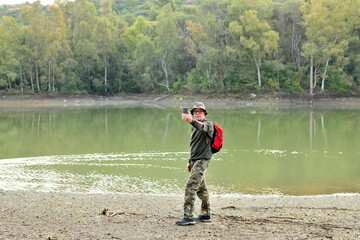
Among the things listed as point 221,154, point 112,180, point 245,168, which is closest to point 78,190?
point 112,180

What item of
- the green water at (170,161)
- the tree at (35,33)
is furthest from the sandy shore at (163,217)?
the tree at (35,33)

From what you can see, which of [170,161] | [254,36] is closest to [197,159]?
[170,161]

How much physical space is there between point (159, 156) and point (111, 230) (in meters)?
9.24

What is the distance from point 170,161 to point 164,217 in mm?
7338

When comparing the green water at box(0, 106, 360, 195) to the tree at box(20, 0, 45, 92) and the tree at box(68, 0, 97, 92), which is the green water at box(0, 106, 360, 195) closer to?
the tree at box(20, 0, 45, 92)

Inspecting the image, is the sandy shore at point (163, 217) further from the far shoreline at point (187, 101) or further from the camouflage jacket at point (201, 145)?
the far shoreline at point (187, 101)

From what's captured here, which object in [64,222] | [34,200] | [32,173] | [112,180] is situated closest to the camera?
[64,222]

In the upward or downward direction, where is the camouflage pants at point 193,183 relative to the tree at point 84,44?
downward

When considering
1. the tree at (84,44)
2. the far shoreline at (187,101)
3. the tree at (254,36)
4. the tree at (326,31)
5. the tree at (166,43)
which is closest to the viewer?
the far shoreline at (187,101)

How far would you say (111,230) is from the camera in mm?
5668

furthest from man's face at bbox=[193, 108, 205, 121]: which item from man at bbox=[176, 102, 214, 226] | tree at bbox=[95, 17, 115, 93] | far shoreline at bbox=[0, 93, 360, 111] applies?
tree at bbox=[95, 17, 115, 93]

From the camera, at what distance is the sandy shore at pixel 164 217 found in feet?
18.0

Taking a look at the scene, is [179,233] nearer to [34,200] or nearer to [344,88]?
[34,200]

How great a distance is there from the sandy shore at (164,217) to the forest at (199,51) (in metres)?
41.5
